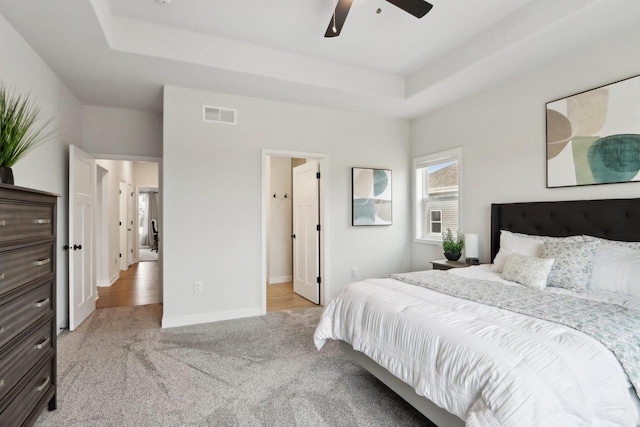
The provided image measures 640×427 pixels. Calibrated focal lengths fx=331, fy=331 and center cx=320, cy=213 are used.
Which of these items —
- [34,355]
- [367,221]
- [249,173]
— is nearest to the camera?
[34,355]

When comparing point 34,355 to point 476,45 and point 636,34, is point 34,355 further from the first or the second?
point 636,34

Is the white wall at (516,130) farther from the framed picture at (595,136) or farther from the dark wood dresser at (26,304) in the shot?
the dark wood dresser at (26,304)

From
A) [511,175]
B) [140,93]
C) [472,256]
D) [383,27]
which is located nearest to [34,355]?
[140,93]

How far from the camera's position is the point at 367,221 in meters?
4.68

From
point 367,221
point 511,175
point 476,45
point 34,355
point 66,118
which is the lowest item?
point 34,355

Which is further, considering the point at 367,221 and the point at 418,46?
the point at 367,221

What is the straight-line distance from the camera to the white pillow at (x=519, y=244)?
115 inches

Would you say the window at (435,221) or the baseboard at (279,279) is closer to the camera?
the window at (435,221)

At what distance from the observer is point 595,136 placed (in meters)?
2.81

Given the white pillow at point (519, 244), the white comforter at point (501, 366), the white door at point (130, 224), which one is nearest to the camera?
the white comforter at point (501, 366)

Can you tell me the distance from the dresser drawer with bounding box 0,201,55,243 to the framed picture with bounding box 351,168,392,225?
11.0 feet

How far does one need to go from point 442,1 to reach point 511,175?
1885mm

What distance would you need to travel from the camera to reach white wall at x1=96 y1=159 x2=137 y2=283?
5.91 m

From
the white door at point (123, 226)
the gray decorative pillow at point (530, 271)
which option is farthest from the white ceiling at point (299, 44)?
the white door at point (123, 226)
